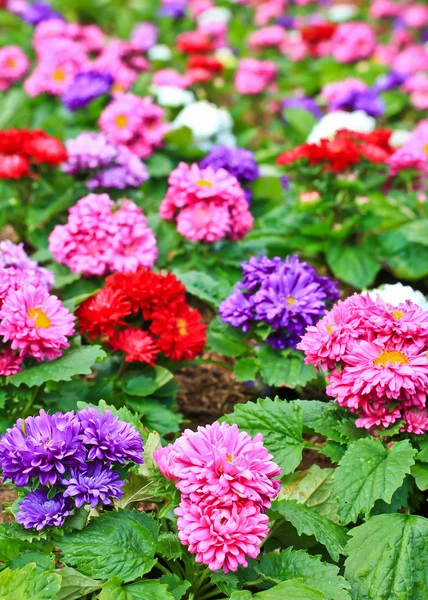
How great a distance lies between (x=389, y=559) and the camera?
2.38 meters

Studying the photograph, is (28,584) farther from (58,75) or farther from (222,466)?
(58,75)

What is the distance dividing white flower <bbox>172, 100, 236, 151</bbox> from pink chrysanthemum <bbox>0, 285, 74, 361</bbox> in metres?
2.75

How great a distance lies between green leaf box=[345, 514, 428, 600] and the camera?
235 cm

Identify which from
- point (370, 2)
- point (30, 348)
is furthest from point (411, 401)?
point (370, 2)

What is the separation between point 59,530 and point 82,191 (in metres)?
2.56

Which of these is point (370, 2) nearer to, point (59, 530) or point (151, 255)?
point (151, 255)

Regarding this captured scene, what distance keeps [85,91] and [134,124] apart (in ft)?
2.14

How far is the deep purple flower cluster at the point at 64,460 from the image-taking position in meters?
2.28

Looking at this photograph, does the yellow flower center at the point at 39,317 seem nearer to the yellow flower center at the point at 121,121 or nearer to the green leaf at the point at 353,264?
the green leaf at the point at 353,264

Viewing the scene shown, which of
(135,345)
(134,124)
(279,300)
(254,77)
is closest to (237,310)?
(279,300)

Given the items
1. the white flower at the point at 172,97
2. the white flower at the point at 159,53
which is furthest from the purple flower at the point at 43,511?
the white flower at the point at 159,53

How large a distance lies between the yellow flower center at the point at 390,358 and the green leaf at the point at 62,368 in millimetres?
980

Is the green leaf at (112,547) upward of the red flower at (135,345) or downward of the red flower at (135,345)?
upward

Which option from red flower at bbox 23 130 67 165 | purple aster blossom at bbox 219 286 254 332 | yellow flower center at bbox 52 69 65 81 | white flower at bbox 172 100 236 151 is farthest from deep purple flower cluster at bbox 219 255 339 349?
yellow flower center at bbox 52 69 65 81
